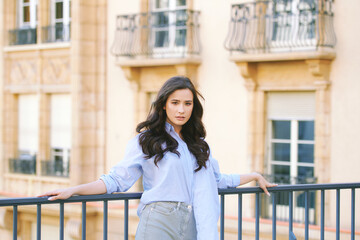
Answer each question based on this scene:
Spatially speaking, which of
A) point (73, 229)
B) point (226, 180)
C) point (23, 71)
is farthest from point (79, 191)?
point (23, 71)

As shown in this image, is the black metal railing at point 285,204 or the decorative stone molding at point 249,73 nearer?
the black metal railing at point 285,204

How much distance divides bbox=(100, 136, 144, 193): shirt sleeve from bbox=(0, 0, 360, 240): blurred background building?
8064 millimetres

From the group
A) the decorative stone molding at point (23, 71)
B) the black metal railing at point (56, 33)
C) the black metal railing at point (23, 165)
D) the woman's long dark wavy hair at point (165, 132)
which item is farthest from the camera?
the black metal railing at point (23, 165)

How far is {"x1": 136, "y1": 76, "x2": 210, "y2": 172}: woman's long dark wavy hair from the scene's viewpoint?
3887mm

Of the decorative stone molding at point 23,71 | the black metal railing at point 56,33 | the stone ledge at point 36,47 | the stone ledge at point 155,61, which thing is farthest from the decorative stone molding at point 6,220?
the stone ledge at point 155,61

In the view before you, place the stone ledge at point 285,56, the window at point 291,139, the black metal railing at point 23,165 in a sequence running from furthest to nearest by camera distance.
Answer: the black metal railing at point 23,165
the window at point 291,139
the stone ledge at point 285,56

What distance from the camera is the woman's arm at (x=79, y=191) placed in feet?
12.4

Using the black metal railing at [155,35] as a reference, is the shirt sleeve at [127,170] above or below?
below

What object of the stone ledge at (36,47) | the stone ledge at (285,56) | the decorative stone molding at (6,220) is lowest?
the decorative stone molding at (6,220)

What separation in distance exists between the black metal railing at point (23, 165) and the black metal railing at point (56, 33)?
3.37m

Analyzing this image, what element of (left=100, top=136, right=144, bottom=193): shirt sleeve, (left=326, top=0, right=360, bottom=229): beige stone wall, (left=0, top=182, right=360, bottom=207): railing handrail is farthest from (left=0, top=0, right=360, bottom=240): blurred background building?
(left=100, top=136, right=144, bottom=193): shirt sleeve

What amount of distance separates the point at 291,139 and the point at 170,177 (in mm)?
11780

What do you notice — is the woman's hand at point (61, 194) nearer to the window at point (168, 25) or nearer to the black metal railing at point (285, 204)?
the black metal railing at point (285, 204)

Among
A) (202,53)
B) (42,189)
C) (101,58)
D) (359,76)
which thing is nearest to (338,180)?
(359,76)
